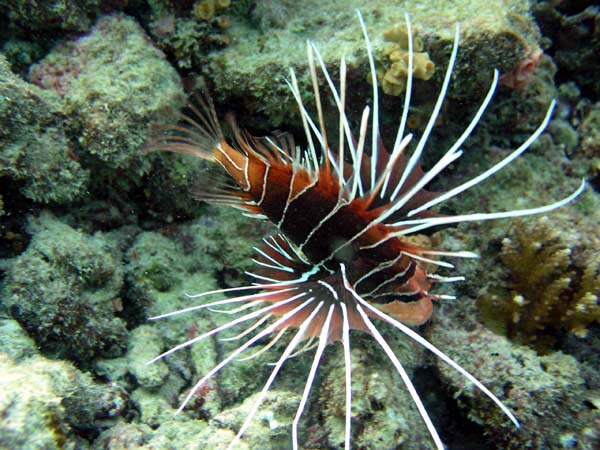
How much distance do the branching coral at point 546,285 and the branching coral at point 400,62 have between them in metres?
1.40

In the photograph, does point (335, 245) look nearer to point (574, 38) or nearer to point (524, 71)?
point (524, 71)

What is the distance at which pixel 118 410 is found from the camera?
2520 millimetres

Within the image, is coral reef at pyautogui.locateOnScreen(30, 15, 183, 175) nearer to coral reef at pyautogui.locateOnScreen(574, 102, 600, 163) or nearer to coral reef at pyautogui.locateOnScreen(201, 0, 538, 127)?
coral reef at pyautogui.locateOnScreen(201, 0, 538, 127)

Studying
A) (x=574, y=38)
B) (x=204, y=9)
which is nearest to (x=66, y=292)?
(x=204, y=9)

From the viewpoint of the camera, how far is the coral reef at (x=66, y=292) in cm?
255

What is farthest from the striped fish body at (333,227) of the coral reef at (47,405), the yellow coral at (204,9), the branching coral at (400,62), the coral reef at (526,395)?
the yellow coral at (204,9)

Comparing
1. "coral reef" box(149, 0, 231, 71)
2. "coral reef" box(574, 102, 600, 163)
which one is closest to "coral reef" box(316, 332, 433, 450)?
"coral reef" box(149, 0, 231, 71)

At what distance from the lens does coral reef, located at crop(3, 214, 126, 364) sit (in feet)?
8.37

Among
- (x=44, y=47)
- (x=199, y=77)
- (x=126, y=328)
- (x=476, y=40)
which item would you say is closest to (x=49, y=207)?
(x=126, y=328)

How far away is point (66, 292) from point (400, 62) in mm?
2800

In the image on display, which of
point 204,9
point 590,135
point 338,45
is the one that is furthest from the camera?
point 590,135

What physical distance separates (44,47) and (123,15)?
0.67 m

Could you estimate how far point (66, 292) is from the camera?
2.67 m

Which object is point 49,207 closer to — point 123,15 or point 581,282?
point 123,15
